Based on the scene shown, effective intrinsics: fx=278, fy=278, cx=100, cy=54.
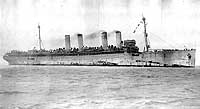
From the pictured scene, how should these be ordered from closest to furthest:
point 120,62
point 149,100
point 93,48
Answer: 1. point 149,100
2. point 120,62
3. point 93,48

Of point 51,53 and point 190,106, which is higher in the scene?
point 51,53

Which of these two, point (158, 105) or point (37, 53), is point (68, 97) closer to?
point (158, 105)

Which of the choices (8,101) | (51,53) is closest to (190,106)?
(8,101)

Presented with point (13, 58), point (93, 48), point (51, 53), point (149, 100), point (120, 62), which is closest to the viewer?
point (149, 100)

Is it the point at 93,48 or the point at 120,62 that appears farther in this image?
the point at 93,48
